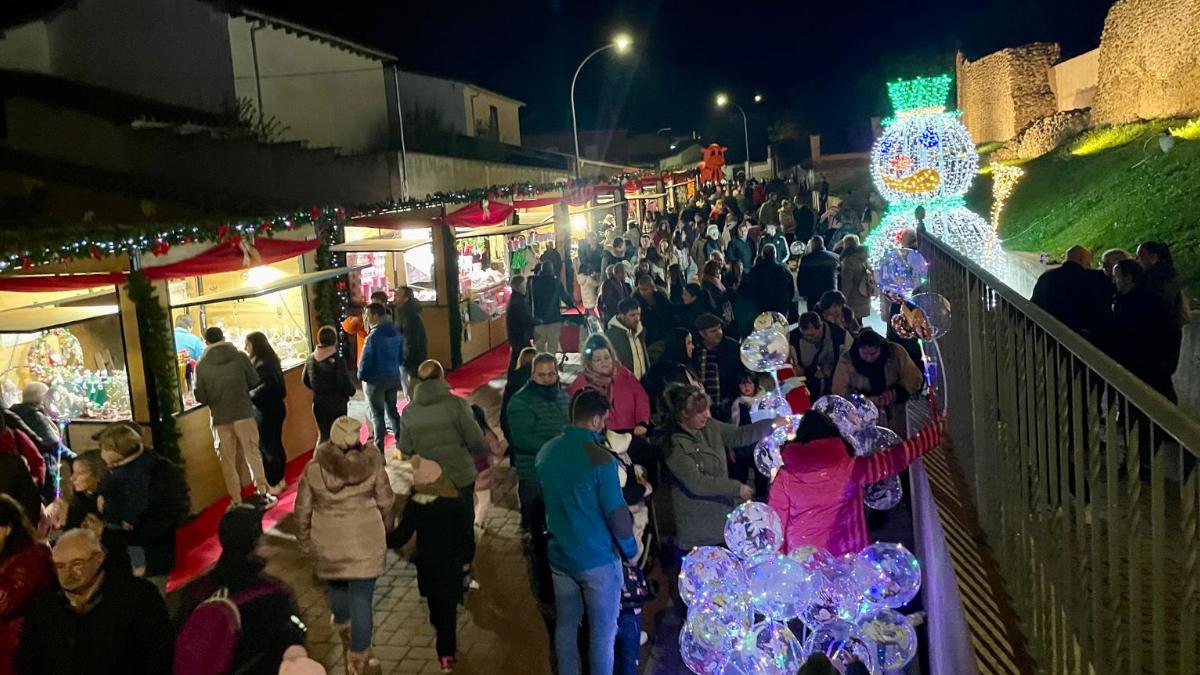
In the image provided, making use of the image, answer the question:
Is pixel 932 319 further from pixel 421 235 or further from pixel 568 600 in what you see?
pixel 421 235

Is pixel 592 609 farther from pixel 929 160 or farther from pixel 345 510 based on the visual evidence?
pixel 929 160

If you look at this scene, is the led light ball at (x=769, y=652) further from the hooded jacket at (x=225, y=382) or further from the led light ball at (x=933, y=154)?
the led light ball at (x=933, y=154)

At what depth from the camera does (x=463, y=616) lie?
670cm

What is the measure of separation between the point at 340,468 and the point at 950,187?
12.2m

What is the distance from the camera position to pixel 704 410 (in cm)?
553

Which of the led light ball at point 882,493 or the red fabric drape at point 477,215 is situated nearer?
the led light ball at point 882,493

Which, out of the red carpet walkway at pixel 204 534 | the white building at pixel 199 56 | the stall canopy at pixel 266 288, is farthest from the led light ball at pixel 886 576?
the white building at pixel 199 56

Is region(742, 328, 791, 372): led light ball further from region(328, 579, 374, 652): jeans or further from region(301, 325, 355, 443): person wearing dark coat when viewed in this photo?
region(301, 325, 355, 443): person wearing dark coat

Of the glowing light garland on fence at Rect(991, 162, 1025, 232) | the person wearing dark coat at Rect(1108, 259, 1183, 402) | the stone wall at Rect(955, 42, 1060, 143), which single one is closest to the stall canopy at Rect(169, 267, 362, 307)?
the person wearing dark coat at Rect(1108, 259, 1183, 402)

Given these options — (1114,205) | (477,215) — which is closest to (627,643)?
(477,215)

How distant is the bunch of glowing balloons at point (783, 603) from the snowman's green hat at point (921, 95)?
11.8 m

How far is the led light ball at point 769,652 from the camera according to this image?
422cm

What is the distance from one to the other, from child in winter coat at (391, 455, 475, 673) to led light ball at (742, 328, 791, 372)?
243cm

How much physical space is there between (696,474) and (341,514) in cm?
200
